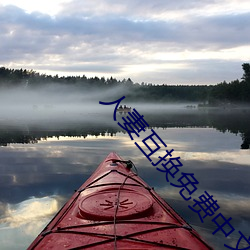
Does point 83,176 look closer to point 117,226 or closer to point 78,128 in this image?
point 117,226

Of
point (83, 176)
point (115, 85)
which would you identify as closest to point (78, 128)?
point (83, 176)

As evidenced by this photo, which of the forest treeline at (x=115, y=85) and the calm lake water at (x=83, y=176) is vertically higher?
the forest treeline at (x=115, y=85)

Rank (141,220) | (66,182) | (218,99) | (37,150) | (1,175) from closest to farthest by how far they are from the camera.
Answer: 1. (141,220)
2. (66,182)
3. (1,175)
4. (37,150)
5. (218,99)

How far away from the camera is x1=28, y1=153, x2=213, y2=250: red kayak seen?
4215 millimetres

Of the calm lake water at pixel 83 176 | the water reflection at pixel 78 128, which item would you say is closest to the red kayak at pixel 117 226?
the calm lake water at pixel 83 176

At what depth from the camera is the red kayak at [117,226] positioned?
421cm

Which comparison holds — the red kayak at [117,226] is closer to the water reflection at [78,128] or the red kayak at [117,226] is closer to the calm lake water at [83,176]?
the calm lake water at [83,176]

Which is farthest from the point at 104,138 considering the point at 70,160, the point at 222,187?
the point at 222,187

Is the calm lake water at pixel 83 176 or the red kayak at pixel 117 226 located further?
the calm lake water at pixel 83 176

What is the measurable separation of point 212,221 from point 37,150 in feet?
38.1

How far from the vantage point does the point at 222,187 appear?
9875 mm

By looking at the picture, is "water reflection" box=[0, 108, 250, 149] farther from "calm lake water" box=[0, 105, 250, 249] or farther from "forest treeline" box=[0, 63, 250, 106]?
"forest treeline" box=[0, 63, 250, 106]

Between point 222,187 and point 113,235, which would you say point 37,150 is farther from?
point 113,235

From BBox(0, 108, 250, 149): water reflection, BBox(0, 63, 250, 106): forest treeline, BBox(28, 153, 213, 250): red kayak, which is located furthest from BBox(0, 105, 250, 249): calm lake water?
BBox(0, 63, 250, 106): forest treeline
